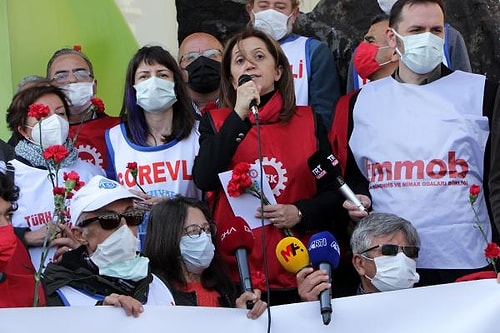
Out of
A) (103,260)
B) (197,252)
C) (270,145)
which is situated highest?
(270,145)

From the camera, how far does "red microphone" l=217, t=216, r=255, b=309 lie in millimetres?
4449

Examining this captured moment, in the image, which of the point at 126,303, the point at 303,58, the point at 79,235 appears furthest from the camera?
the point at 303,58

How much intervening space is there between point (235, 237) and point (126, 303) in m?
0.57

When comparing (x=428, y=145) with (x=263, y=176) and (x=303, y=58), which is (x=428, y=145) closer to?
(x=263, y=176)

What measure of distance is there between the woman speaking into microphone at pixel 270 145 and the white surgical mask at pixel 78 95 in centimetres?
107

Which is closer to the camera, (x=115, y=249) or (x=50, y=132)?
(x=115, y=249)

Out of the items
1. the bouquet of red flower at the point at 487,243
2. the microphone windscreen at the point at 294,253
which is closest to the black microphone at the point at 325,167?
the bouquet of red flower at the point at 487,243

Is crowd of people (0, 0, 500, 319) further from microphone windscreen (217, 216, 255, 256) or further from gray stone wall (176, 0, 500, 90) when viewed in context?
gray stone wall (176, 0, 500, 90)

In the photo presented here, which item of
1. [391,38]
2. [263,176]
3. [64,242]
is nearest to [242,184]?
[263,176]

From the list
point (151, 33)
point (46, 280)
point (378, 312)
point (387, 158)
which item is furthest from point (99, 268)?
point (151, 33)

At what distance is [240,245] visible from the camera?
4.61m

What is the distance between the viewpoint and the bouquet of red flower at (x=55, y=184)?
4.40m

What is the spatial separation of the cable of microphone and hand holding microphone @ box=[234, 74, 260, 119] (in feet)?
3.28

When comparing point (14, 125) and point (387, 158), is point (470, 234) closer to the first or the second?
point (387, 158)
